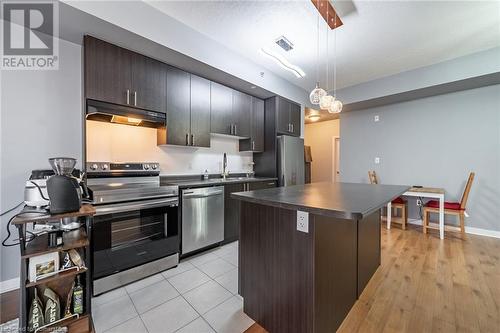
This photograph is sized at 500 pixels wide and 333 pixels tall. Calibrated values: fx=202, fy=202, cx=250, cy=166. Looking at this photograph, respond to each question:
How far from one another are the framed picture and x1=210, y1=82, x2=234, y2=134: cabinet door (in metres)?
2.22

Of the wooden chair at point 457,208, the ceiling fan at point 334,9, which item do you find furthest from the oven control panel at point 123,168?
the wooden chair at point 457,208

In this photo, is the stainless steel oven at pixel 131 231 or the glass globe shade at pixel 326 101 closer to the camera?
the stainless steel oven at pixel 131 231

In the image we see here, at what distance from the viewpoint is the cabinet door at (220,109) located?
10.2ft

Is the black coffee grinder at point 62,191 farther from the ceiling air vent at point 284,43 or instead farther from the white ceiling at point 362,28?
the ceiling air vent at point 284,43

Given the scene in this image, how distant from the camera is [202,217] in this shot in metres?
2.65

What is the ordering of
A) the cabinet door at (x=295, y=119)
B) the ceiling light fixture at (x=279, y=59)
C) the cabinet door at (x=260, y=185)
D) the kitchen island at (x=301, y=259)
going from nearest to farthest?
the kitchen island at (x=301, y=259), the ceiling light fixture at (x=279, y=59), the cabinet door at (x=260, y=185), the cabinet door at (x=295, y=119)

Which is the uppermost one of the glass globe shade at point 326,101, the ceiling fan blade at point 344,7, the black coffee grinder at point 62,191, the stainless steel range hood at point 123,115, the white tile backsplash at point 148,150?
the ceiling fan blade at point 344,7

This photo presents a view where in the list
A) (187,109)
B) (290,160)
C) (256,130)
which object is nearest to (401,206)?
(290,160)

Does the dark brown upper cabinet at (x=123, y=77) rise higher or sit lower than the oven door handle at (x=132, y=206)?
higher

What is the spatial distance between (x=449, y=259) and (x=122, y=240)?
12.6 feet

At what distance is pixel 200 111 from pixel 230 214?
1.58 meters

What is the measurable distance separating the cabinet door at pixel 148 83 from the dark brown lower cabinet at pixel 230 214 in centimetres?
141

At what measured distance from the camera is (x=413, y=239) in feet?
10.6

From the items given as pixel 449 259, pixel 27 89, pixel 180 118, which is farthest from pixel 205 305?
pixel 449 259
